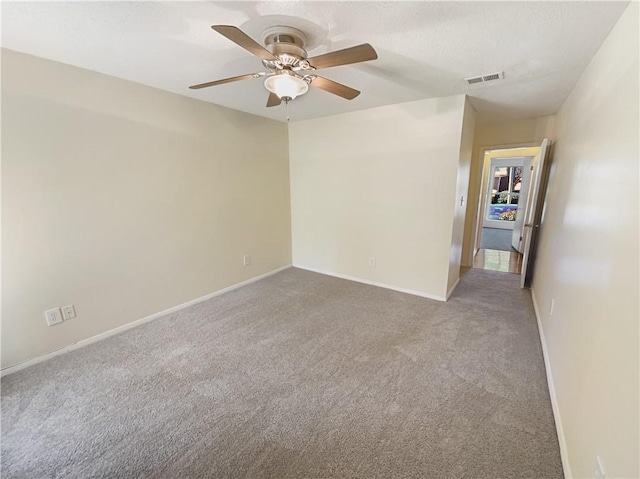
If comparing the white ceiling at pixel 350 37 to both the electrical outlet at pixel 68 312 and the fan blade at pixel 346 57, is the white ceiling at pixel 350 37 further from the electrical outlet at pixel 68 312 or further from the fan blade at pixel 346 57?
the electrical outlet at pixel 68 312

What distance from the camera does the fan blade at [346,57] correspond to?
1368 mm

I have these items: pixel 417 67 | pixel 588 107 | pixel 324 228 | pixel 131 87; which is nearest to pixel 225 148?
pixel 131 87

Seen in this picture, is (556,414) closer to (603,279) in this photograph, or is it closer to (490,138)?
(603,279)

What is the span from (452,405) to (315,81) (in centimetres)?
230

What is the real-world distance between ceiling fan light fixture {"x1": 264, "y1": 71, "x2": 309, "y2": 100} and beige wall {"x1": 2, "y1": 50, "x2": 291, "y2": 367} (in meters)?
1.57

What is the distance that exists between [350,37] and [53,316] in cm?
306

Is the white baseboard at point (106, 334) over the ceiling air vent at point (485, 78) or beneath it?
beneath

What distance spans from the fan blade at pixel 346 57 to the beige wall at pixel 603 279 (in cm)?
114

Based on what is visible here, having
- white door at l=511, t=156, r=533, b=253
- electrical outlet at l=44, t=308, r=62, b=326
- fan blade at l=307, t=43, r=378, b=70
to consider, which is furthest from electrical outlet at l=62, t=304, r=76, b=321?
white door at l=511, t=156, r=533, b=253

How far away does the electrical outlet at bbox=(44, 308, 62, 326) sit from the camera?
85.6 inches

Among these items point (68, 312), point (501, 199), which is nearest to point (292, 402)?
point (68, 312)

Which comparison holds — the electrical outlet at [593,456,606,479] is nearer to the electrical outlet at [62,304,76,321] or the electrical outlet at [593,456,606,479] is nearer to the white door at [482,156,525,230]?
the electrical outlet at [62,304,76,321]

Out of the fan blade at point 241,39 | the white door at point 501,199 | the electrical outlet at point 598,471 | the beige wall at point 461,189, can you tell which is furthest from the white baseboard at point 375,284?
the white door at point 501,199

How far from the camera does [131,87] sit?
2414 millimetres
